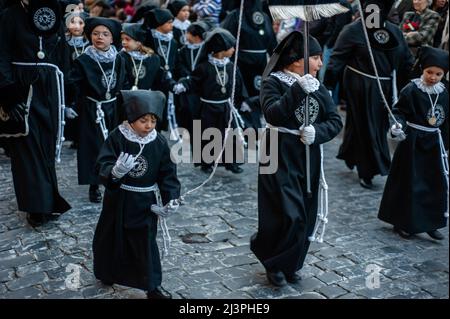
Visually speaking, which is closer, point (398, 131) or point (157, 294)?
point (157, 294)

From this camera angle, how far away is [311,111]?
5027mm

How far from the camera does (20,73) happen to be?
5.91 meters

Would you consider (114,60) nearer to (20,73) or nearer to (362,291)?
(20,73)

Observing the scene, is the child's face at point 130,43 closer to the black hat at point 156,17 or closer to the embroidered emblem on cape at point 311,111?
the black hat at point 156,17

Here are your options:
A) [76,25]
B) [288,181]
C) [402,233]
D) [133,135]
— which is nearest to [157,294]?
[133,135]

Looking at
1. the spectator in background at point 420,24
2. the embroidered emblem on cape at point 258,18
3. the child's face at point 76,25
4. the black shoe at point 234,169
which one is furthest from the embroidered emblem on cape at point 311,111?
the embroidered emblem on cape at point 258,18

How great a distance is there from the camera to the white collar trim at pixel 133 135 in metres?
4.66

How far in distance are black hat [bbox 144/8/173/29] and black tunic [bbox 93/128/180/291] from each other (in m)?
4.23

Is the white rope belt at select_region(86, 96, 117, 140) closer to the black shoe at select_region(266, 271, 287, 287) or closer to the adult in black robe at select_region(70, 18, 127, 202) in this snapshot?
the adult in black robe at select_region(70, 18, 127, 202)

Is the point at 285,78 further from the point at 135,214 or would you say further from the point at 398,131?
the point at 135,214

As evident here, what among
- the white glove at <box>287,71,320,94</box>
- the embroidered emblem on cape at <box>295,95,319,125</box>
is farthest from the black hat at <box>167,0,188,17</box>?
the white glove at <box>287,71,320,94</box>

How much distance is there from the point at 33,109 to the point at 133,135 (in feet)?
5.87

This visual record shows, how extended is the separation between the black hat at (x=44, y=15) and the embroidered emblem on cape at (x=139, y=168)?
78.6 inches

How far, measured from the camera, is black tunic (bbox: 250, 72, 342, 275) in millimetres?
4969
